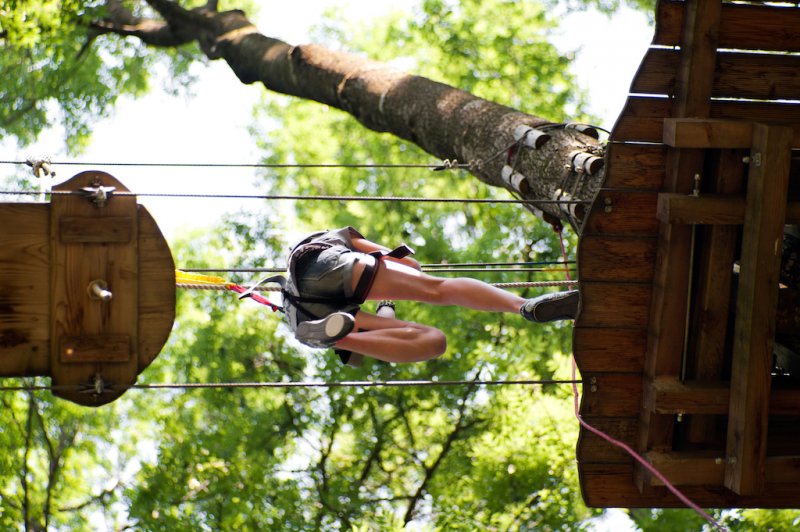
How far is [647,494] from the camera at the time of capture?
12.9ft

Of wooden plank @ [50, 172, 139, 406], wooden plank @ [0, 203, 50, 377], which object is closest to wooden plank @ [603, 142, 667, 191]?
wooden plank @ [50, 172, 139, 406]

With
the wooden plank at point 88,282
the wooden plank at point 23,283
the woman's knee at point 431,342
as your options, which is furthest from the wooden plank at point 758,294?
the wooden plank at point 23,283

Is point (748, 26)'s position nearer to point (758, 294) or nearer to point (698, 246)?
point (698, 246)

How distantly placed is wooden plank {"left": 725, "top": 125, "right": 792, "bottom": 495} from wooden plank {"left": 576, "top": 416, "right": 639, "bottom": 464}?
42 centimetres

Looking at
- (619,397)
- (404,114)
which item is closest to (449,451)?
(404,114)

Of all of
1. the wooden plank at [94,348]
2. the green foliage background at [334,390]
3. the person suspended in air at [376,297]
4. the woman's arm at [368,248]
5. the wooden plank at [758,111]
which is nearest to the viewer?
Answer: the wooden plank at [94,348]

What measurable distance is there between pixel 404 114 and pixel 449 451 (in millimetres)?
6383

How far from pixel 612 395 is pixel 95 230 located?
6.85 ft

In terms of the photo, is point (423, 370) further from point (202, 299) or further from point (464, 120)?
point (464, 120)

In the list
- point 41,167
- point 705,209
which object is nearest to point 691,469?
point 705,209

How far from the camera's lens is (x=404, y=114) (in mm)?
6602

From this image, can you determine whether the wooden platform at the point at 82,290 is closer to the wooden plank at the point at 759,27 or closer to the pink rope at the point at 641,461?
the pink rope at the point at 641,461

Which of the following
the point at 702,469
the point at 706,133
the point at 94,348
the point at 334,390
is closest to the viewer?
the point at 706,133

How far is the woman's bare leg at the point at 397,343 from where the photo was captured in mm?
4195
